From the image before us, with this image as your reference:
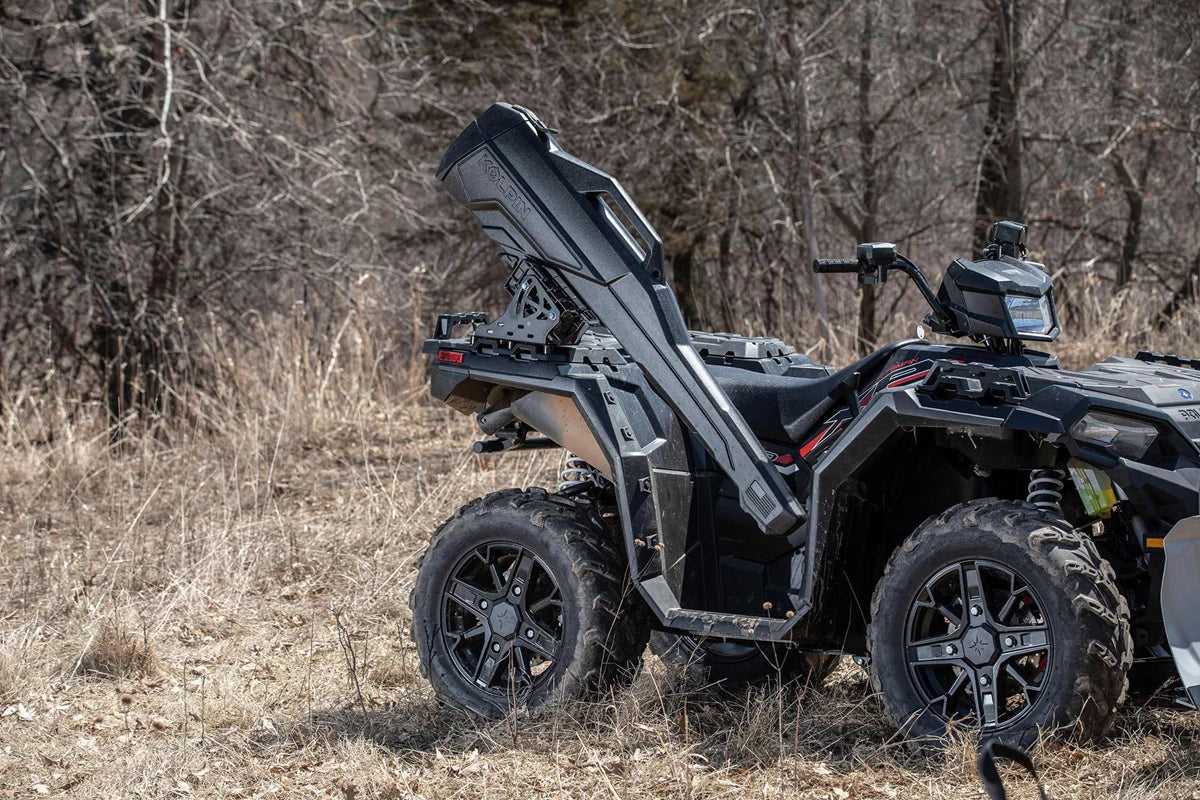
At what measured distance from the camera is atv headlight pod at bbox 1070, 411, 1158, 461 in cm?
390

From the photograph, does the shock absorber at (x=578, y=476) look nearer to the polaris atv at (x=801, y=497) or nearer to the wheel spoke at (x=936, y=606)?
the polaris atv at (x=801, y=497)

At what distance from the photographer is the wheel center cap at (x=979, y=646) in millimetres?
4012

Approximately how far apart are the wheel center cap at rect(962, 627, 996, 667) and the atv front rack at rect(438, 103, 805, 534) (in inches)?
24.8

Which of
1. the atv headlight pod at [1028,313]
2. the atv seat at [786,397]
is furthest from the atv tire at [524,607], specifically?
the atv headlight pod at [1028,313]

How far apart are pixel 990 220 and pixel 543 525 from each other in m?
9.93

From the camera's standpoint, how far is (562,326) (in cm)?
482

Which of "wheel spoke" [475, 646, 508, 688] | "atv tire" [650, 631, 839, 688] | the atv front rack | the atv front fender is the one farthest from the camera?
"atv tire" [650, 631, 839, 688]

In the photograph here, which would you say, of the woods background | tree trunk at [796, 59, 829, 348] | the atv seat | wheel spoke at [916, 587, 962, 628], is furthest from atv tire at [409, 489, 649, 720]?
tree trunk at [796, 59, 829, 348]

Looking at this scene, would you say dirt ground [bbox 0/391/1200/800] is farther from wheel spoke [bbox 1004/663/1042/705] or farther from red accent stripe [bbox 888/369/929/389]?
red accent stripe [bbox 888/369/929/389]

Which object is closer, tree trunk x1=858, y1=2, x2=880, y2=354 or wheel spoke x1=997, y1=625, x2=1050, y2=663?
wheel spoke x1=997, y1=625, x2=1050, y2=663

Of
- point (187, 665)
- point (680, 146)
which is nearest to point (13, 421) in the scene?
point (187, 665)

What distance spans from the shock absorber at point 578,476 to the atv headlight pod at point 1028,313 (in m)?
1.60

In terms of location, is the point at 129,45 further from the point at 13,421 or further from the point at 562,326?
the point at 562,326

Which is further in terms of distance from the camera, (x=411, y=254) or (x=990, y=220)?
(x=411, y=254)
